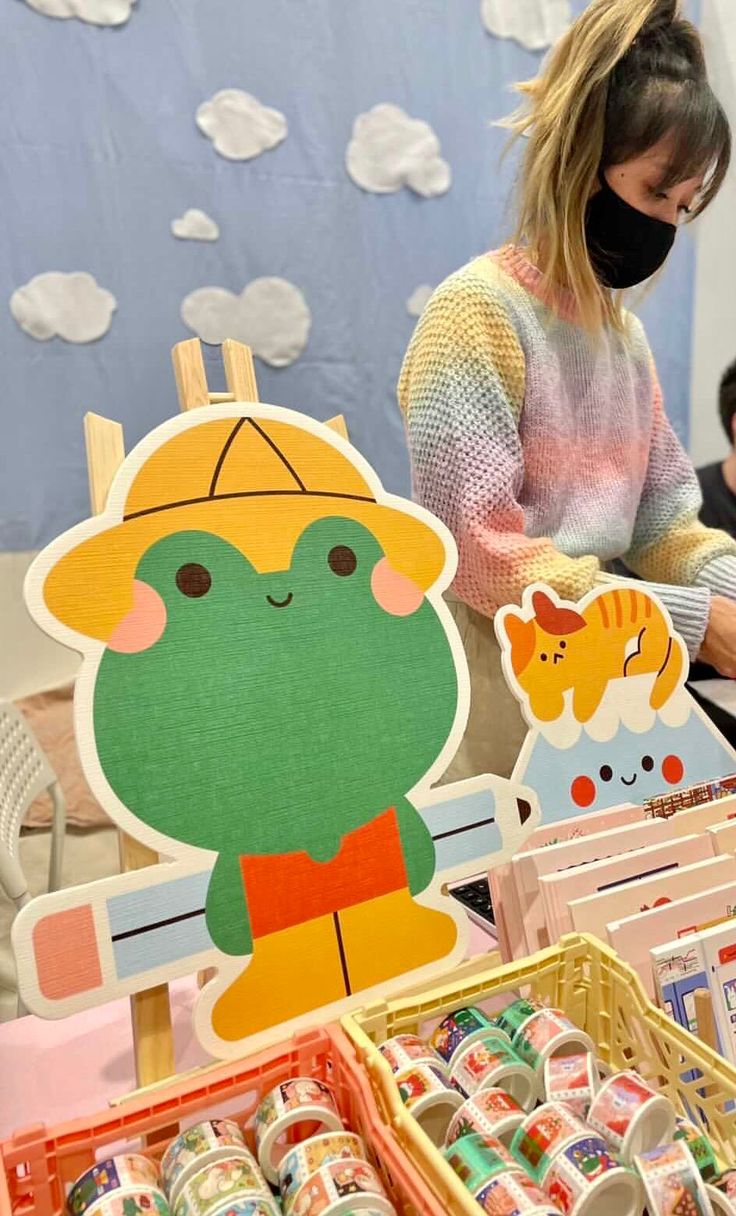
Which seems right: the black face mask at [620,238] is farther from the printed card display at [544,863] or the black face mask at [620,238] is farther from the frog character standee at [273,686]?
the printed card display at [544,863]

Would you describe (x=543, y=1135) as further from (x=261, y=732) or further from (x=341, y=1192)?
(x=261, y=732)

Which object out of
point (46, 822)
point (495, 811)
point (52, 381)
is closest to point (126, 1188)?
point (495, 811)

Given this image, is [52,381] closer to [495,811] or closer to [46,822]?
[46,822]

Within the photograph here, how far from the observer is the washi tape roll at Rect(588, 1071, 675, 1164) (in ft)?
1.81

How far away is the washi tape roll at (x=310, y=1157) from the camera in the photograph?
54cm

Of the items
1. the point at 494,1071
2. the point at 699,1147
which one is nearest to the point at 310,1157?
the point at 494,1071

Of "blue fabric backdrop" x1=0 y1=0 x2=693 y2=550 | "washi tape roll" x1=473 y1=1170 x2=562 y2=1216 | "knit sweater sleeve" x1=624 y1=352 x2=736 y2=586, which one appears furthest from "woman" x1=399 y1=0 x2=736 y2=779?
"blue fabric backdrop" x1=0 y1=0 x2=693 y2=550

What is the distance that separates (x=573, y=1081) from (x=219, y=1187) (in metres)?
0.23

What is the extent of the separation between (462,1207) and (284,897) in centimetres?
24

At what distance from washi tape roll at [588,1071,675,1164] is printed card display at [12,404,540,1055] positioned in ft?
0.62

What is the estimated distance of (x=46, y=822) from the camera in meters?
2.22

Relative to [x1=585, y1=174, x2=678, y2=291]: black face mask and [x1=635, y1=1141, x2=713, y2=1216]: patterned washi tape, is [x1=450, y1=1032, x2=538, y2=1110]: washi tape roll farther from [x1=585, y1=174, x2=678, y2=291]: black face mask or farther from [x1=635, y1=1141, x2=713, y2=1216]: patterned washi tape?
[x1=585, y1=174, x2=678, y2=291]: black face mask

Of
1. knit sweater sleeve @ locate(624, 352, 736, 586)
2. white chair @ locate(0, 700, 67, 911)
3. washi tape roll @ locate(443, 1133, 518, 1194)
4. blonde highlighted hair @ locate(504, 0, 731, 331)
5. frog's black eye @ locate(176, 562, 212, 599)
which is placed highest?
blonde highlighted hair @ locate(504, 0, 731, 331)

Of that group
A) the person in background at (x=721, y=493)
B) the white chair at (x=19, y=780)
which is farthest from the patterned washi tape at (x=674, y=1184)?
the person in background at (x=721, y=493)
